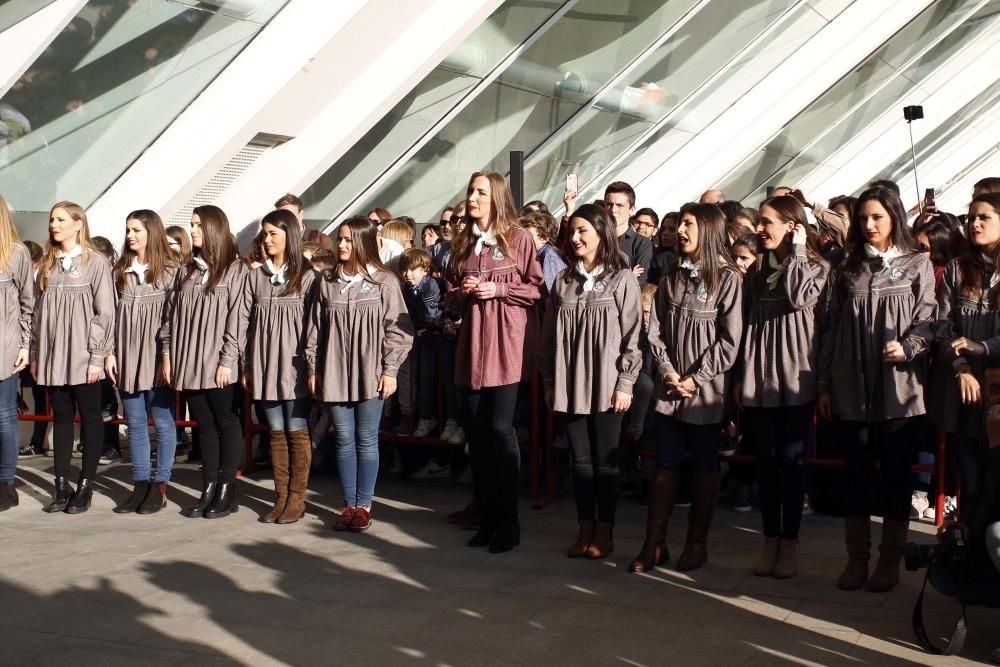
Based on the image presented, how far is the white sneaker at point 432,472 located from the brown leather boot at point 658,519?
2637mm

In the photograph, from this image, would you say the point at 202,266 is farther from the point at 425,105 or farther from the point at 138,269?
the point at 425,105

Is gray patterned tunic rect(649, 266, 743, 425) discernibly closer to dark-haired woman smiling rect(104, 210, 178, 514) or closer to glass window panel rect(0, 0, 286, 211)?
dark-haired woman smiling rect(104, 210, 178, 514)

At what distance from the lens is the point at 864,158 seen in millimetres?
20594

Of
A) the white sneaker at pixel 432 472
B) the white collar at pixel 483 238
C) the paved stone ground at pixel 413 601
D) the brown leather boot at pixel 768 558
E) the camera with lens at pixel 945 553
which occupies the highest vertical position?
the white collar at pixel 483 238

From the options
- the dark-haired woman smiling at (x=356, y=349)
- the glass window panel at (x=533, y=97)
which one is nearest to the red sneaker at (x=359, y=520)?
the dark-haired woman smiling at (x=356, y=349)

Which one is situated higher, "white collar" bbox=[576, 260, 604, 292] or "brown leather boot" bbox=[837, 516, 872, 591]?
"white collar" bbox=[576, 260, 604, 292]

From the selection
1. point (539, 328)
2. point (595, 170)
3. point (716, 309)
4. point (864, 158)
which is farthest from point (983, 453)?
point (864, 158)

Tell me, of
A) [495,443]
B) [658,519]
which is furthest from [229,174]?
[658,519]

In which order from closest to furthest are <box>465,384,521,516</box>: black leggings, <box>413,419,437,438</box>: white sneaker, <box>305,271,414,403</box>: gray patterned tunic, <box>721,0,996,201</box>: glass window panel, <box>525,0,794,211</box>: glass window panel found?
<box>465,384,521,516</box>: black leggings
<box>305,271,414,403</box>: gray patterned tunic
<box>413,419,437,438</box>: white sneaker
<box>525,0,794,211</box>: glass window panel
<box>721,0,996,201</box>: glass window panel

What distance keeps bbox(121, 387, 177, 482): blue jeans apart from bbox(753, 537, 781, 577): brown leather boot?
356 cm

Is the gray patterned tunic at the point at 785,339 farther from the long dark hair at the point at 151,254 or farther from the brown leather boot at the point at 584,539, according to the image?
the long dark hair at the point at 151,254

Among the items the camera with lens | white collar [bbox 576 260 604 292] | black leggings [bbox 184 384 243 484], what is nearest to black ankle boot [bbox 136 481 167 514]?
black leggings [bbox 184 384 243 484]

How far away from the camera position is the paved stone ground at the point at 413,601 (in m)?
4.73

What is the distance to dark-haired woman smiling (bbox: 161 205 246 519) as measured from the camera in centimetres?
706
